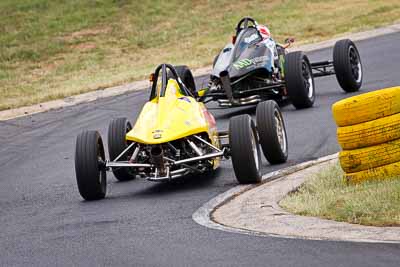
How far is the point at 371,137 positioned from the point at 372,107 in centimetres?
30

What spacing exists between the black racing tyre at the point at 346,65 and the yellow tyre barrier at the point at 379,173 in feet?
26.9

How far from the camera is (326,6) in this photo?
37938mm

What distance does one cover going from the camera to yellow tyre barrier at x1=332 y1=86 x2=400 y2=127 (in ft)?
37.3

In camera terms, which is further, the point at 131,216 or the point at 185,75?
the point at 185,75

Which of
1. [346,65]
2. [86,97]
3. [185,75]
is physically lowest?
[86,97]

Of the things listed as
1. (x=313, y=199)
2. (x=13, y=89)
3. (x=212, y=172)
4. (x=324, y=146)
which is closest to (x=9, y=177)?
(x=212, y=172)

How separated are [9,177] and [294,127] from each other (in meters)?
4.27

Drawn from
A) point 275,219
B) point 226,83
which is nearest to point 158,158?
point 275,219

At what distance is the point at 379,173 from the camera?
37.0 feet

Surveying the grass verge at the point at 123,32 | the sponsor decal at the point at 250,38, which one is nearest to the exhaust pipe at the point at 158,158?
the sponsor decal at the point at 250,38

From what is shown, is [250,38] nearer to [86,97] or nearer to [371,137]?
[86,97]

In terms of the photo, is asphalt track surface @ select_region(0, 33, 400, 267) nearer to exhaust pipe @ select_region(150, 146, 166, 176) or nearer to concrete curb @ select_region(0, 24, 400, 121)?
exhaust pipe @ select_region(150, 146, 166, 176)

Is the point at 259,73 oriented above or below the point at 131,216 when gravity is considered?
above

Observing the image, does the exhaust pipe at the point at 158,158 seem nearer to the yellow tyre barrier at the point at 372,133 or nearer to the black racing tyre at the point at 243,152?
the black racing tyre at the point at 243,152
